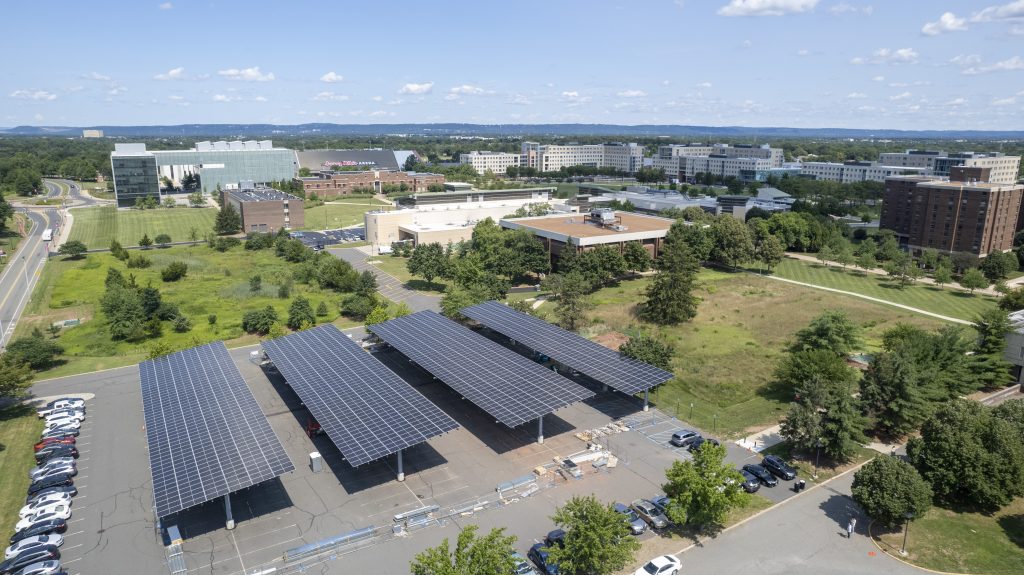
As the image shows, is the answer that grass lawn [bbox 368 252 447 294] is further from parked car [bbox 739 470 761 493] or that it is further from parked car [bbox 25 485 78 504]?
parked car [bbox 739 470 761 493]

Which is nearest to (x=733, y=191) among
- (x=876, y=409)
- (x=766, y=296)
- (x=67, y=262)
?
(x=766, y=296)

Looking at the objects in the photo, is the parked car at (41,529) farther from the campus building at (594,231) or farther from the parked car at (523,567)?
the campus building at (594,231)

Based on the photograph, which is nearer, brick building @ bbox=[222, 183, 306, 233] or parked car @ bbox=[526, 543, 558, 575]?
parked car @ bbox=[526, 543, 558, 575]

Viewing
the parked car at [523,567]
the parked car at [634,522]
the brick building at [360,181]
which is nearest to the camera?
the parked car at [523,567]

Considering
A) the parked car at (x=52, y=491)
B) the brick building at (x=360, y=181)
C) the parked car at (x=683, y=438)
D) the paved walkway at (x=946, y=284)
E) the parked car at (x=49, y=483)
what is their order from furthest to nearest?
1. the brick building at (x=360, y=181)
2. the paved walkway at (x=946, y=284)
3. the parked car at (x=683, y=438)
4. the parked car at (x=49, y=483)
5. the parked car at (x=52, y=491)

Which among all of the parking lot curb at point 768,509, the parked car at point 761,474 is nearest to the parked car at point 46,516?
the parking lot curb at point 768,509

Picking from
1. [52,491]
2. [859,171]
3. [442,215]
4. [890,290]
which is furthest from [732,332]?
[859,171]

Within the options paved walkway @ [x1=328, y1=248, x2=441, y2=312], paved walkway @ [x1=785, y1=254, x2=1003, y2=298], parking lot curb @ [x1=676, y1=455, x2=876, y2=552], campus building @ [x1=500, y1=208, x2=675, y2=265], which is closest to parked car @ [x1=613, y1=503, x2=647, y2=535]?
parking lot curb @ [x1=676, y1=455, x2=876, y2=552]
